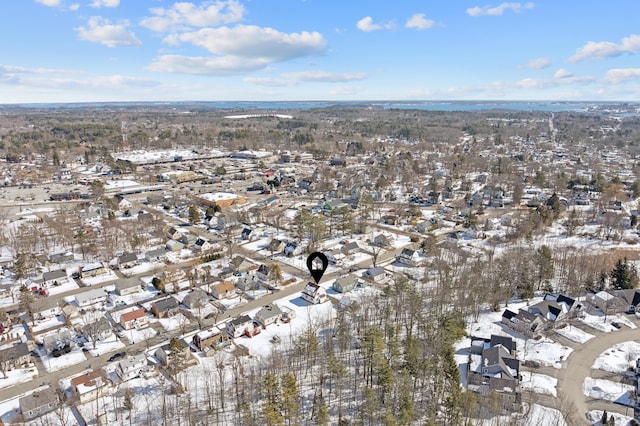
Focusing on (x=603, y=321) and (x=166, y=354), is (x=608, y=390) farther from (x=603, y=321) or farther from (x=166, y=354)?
(x=166, y=354)

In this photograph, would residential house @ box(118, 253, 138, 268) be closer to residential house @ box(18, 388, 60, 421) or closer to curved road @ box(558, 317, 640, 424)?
residential house @ box(18, 388, 60, 421)

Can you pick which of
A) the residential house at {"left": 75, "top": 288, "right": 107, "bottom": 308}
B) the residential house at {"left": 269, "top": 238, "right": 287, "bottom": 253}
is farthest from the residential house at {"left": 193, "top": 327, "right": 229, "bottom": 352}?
the residential house at {"left": 269, "top": 238, "right": 287, "bottom": 253}

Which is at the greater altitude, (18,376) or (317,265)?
(317,265)

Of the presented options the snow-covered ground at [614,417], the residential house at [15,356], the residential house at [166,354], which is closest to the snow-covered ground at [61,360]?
the residential house at [15,356]

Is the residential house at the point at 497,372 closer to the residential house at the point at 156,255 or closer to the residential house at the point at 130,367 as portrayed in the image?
the residential house at the point at 130,367

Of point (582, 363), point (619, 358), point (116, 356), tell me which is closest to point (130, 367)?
point (116, 356)

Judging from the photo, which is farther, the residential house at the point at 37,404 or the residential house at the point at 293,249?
the residential house at the point at 293,249

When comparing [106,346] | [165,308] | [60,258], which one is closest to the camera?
[106,346]
